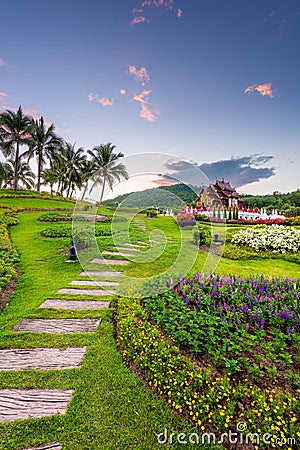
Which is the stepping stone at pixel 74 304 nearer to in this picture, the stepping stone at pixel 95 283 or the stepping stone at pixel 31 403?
the stepping stone at pixel 95 283

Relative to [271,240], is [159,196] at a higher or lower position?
higher

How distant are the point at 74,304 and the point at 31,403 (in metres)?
2.14

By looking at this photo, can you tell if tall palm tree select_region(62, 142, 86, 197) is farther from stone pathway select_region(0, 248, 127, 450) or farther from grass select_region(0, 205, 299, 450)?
grass select_region(0, 205, 299, 450)

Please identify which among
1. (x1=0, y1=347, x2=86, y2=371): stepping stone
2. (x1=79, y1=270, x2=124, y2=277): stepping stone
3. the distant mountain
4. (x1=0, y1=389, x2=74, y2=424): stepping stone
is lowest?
(x1=0, y1=389, x2=74, y2=424): stepping stone

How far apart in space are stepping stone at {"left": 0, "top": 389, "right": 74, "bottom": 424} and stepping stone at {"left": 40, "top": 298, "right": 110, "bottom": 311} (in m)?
1.80

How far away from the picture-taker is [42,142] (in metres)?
31.7

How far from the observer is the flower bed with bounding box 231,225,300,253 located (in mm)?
9547

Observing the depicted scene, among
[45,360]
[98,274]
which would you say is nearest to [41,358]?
[45,360]

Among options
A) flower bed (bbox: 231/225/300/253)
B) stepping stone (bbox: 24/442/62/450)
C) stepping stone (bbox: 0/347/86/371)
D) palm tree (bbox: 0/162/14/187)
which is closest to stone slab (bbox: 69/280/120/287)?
stepping stone (bbox: 0/347/86/371)

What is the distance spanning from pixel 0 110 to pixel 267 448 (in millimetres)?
39305

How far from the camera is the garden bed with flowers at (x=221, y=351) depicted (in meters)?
2.08

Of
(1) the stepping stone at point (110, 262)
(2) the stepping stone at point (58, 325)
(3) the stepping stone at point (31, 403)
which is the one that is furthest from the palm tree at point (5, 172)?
(3) the stepping stone at point (31, 403)

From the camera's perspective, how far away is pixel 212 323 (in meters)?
3.22

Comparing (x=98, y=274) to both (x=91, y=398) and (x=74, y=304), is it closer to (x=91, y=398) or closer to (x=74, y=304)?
(x=74, y=304)
